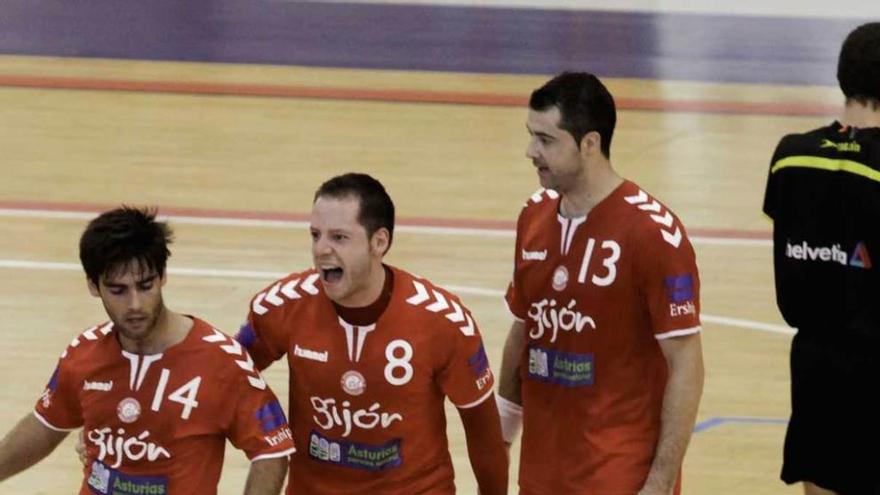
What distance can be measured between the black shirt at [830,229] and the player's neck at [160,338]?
5.79 ft

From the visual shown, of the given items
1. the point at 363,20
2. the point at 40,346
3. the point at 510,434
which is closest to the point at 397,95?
the point at 363,20

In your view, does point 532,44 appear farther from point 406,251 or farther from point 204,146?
point 406,251

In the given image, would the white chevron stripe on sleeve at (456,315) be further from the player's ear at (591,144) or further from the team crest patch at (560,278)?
the player's ear at (591,144)

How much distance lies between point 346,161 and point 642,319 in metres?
9.23

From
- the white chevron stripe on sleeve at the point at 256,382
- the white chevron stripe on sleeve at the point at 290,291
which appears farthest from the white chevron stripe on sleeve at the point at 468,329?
the white chevron stripe on sleeve at the point at 256,382

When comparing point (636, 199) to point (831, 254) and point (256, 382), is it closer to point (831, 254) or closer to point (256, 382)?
point (831, 254)

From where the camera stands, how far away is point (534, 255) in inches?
218

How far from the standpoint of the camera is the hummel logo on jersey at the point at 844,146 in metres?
5.32

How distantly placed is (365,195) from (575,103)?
658mm

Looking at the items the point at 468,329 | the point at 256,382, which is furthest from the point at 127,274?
the point at 468,329

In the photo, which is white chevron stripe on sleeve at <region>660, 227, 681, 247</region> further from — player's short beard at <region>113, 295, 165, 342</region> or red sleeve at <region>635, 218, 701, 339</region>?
player's short beard at <region>113, 295, 165, 342</region>

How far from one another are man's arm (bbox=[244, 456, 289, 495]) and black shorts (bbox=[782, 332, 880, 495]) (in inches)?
62.1

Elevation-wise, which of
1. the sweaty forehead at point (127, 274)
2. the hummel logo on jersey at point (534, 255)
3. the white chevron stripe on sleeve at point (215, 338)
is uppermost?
the sweaty forehead at point (127, 274)

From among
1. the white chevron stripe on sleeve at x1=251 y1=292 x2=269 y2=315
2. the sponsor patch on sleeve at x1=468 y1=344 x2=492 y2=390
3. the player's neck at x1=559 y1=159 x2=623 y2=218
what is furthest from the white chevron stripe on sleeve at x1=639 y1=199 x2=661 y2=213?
the white chevron stripe on sleeve at x1=251 y1=292 x2=269 y2=315
